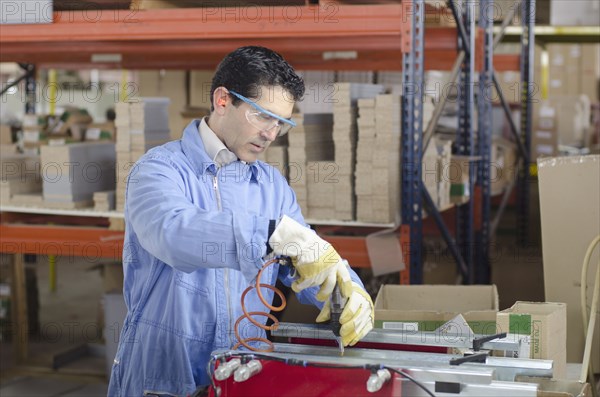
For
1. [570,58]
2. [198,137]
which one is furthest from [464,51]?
[570,58]

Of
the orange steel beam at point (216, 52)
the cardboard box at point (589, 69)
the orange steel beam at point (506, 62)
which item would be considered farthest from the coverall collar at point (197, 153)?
the cardboard box at point (589, 69)

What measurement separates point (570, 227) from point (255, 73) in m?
2.28

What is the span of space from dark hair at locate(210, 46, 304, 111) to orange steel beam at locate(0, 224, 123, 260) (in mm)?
2572

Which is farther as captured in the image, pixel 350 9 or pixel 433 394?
pixel 350 9

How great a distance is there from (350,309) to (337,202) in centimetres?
232

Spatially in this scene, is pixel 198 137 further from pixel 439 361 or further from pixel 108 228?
pixel 108 228

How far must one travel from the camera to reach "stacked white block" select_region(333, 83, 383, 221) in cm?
446

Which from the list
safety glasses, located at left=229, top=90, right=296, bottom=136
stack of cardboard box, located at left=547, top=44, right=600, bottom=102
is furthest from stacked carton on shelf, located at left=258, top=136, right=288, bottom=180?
stack of cardboard box, located at left=547, top=44, right=600, bottom=102

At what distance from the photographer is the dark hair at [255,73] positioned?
2.47 metres

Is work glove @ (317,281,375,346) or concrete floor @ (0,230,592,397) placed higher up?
work glove @ (317,281,375,346)

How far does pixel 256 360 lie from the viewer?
2.03 meters

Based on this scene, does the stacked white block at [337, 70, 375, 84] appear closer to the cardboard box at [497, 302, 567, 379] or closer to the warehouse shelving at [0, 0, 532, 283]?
the warehouse shelving at [0, 0, 532, 283]

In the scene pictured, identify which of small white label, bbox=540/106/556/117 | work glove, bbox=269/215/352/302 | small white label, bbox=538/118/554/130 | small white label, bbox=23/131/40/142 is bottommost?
work glove, bbox=269/215/352/302

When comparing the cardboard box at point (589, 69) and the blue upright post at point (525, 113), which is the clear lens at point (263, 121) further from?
the cardboard box at point (589, 69)
